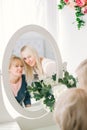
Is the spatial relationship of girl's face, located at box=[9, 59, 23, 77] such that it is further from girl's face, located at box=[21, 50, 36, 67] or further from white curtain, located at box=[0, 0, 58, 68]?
white curtain, located at box=[0, 0, 58, 68]

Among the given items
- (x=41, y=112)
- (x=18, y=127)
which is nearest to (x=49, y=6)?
(x=41, y=112)

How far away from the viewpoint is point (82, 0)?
153 cm

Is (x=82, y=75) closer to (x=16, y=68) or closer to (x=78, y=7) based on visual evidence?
(x=16, y=68)

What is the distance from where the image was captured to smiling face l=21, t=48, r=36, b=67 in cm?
134

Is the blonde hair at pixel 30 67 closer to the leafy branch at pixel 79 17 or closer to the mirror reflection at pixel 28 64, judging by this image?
the mirror reflection at pixel 28 64

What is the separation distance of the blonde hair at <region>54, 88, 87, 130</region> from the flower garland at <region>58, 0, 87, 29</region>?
95 centimetres

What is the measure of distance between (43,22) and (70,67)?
0.35 meters

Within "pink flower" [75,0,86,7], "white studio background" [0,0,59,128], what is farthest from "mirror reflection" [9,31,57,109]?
"pink flower" [75,0,86,7]

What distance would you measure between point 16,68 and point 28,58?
3.2 inches

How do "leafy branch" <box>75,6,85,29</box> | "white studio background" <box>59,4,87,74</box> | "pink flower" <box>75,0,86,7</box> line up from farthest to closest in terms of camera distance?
"white studio background" <box>59,4,87,74</box>, "leafy branch" <box>75,6,85,29</box>, "pink flower" <box>75,0,86,7</box>

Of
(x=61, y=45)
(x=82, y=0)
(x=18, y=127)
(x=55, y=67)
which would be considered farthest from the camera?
(x=61, y=45)

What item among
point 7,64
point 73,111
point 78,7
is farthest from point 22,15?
point 73,111

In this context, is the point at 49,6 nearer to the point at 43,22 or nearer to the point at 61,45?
the point at 43,22

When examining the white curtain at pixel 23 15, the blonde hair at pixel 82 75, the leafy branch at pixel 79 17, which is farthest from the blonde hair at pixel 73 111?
the leafy branch at pixel 79 17
